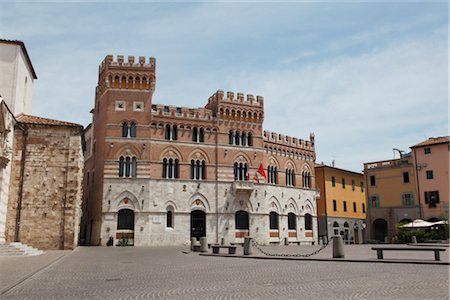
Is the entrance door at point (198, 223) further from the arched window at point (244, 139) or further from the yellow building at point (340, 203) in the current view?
the yellow building at point (340, 203)

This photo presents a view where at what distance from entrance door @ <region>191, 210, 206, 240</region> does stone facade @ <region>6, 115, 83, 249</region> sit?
41.5 feet

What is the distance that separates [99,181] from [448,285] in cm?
3149

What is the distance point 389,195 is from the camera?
4722 cm

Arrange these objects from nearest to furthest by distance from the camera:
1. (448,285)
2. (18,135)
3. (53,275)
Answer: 1. (448,285)
2. (53,275)
3. (18,135)

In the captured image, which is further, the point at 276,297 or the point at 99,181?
the point at 99,181

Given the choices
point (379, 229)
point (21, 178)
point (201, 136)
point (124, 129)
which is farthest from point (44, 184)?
point (379, 229)

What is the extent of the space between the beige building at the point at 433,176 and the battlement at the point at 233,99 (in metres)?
17.9

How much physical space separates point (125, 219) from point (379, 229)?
29603 mm

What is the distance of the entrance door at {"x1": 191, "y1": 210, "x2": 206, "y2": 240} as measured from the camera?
37.5m

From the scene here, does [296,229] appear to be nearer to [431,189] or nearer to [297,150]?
[297,150]

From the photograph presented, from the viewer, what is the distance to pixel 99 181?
3662 cm

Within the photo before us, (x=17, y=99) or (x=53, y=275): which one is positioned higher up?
(x=17, y=99)

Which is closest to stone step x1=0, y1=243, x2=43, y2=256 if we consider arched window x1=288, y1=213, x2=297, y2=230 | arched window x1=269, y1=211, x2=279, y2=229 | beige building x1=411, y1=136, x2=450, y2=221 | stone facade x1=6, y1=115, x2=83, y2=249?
stone facade x1=6, y1=115, x2=83, y2=249

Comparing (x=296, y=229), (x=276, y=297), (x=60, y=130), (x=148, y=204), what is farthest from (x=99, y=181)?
(x=276, y=297)
